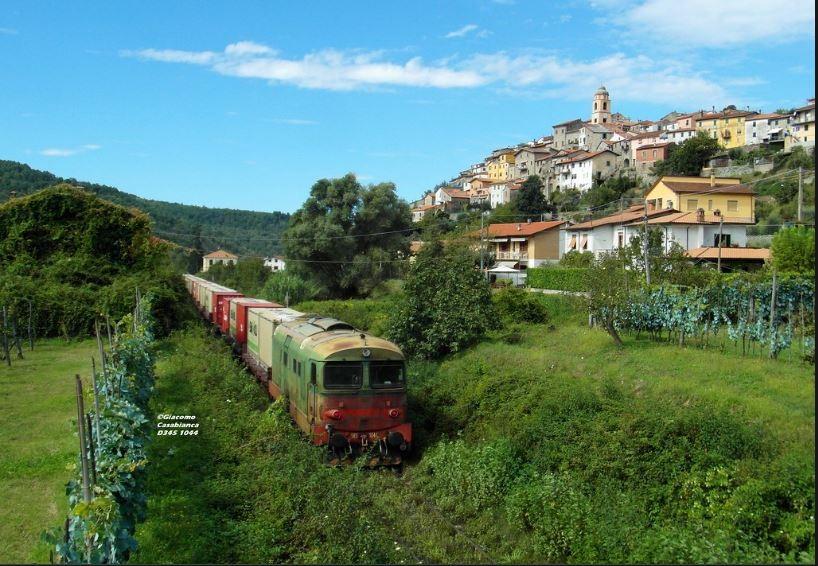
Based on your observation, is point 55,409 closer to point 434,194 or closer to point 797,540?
point 797,540

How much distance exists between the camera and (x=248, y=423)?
15.6 meters

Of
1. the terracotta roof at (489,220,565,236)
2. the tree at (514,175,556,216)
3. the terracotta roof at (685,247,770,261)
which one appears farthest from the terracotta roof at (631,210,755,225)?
the tree at (514,175,556,216)

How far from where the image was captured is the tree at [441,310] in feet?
74.2

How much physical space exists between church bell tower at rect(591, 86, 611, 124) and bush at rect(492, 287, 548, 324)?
131 metres

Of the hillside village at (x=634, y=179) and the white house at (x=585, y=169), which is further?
the white house at (x=585, y=169)

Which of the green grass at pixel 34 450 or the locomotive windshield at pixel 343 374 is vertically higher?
the locomotive windshield at pixel 343 374

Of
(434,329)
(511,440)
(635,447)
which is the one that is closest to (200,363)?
(434,329)

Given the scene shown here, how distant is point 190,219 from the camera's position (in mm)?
137500

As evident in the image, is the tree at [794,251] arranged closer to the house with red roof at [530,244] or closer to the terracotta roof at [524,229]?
the house with red roof at [530,244]

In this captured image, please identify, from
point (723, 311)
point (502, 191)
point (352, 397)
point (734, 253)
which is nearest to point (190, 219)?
point (502, 191)

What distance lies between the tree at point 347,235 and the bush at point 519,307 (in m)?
19.9

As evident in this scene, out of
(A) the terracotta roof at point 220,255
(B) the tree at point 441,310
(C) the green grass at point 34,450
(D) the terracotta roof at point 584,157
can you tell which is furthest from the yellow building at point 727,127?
(C) the green grass at point 34,450

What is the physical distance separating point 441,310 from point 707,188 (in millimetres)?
35840

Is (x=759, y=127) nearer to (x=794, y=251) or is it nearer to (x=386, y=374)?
(x=794, y=251)
